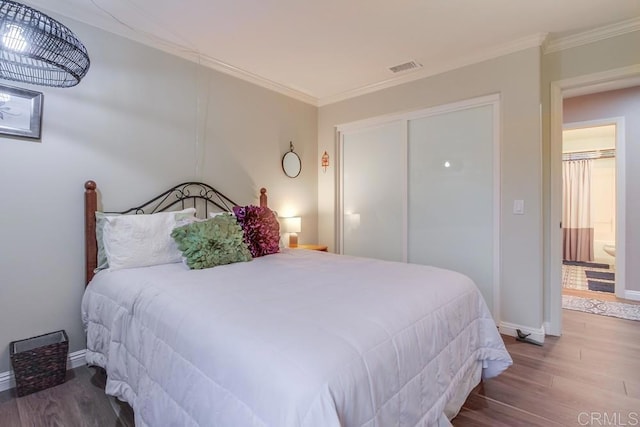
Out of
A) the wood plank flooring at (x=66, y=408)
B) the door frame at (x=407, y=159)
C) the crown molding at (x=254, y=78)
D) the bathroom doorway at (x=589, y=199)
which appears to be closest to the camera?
the wood plank flooring at (x=66, y=408)

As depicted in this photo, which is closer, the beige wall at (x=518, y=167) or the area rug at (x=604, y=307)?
the beige wall at (x=518, y=167)

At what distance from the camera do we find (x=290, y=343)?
1023mm

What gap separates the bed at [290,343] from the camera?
3.08 feet

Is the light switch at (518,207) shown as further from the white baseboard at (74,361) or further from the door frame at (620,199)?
the white baseboard at (74,361)

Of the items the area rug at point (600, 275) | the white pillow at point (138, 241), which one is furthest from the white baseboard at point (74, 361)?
the area rug at point (600, 275)

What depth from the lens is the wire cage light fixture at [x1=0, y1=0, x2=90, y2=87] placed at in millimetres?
1402

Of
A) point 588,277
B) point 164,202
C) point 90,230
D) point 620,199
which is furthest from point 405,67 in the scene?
point 588,277

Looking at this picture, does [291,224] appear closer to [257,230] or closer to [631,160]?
[257,230]

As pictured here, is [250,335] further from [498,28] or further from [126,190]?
[498,28]

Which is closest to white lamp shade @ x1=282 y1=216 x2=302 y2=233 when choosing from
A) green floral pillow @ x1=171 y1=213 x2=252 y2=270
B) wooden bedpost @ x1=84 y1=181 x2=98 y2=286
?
green floral pillow @ x1=171 y1=213 x2=252 y2=270

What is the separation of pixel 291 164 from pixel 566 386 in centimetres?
327

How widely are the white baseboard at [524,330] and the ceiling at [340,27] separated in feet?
8.11

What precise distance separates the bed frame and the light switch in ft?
8.17

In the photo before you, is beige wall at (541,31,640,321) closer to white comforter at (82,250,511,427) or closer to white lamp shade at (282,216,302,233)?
white comforter at (82,250,511,427)
